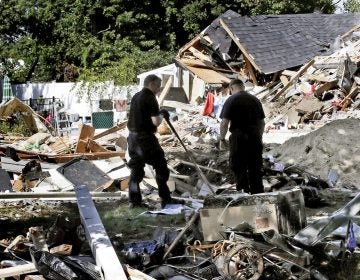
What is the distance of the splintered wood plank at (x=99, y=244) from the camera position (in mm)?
4363

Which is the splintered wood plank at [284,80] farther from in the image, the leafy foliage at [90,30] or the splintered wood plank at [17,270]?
the splintered wood plank at [17,270]

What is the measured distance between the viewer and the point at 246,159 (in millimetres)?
7543

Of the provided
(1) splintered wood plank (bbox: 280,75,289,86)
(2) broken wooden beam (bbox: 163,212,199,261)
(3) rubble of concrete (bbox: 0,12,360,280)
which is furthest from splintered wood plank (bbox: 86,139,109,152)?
(1) splintered wood plank (bbox: 280,75,289,86)

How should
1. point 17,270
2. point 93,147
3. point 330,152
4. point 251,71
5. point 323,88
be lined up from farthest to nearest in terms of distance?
point 251,71, point 323,88, point 93,147, point 330,152, point 17,270

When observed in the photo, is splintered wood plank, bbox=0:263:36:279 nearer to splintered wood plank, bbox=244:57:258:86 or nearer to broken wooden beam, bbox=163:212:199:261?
broken wooden beam, bbox=163:212:199:261

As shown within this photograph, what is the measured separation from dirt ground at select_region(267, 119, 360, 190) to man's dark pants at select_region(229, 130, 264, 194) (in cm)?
265

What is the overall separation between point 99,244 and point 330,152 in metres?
6.83

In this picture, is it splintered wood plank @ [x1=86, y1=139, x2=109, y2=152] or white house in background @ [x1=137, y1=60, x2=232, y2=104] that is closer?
splintered wood plank @ [x1=86, y1=139, x2=109, y2=152]

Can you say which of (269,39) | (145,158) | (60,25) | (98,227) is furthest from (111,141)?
(60,25)

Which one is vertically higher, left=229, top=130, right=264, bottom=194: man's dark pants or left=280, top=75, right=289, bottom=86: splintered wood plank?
left=280, top=75, right=289, bottom=86: splintered wood plank

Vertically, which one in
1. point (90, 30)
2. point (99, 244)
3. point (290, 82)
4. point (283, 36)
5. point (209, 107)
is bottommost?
point (99, 244)

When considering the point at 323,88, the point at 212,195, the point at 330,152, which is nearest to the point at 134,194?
the point at 212,195

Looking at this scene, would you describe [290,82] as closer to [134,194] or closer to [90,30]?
[134,194]

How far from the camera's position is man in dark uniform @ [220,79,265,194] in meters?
7.41
